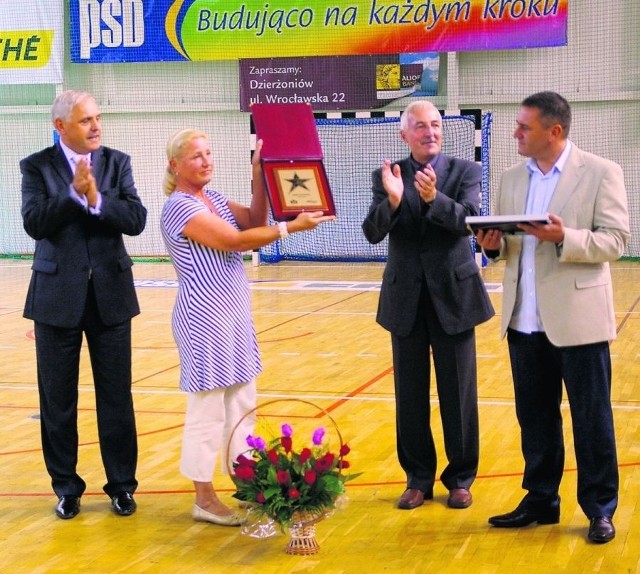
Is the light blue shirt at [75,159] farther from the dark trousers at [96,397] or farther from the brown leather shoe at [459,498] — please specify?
the brown leather shoe at [459,498]

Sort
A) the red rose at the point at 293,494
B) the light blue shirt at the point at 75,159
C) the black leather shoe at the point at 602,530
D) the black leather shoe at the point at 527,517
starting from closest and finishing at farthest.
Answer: the red rose at the point at 293,494 < the black leather shoe at the point at 602,530 < the black leather shoe at the point at 527,517 < the light blue shirt at the point at 75,159

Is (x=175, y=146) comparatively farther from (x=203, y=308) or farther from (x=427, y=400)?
(x=427, y=400)

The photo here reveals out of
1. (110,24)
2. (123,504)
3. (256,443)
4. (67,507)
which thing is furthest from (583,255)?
(110,24)

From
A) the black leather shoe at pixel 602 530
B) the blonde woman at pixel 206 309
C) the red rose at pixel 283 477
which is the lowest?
the black leather shoe at pixel 602 530

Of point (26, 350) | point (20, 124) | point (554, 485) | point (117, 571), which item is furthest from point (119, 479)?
point (20, 124)

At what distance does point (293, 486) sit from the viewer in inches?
140

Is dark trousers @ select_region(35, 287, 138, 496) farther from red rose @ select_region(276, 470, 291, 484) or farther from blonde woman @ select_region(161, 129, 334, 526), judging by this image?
red rose @ select_region(276, 470, 291, 484)

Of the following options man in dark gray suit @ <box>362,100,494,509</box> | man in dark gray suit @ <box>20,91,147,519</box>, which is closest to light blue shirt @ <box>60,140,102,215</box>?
man in dark gray suit @ <box>20,91,147,519</box>

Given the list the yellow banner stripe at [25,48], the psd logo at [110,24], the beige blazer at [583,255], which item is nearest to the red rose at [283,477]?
the beige blazer at [583,255]

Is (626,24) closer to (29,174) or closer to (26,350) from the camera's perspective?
(26,350)

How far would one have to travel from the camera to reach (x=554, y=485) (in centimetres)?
391

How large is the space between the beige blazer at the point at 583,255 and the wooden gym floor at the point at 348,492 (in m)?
0.76

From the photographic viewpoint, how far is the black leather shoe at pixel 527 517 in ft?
12.8

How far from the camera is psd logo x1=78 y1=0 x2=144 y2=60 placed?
15.3 m
